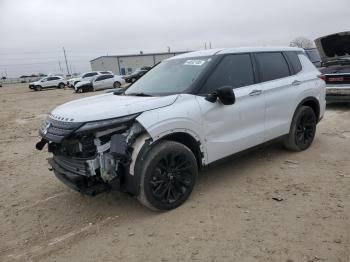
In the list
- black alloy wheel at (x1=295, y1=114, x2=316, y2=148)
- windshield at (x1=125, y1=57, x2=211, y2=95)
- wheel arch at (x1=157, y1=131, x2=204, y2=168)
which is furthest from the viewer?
black alloy wheel at (x1=295, y1=114, x2=316, y2=148)

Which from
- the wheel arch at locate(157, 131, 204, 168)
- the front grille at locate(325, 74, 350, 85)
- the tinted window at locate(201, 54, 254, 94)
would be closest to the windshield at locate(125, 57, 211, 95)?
the tinted window at locate(201, 54, 254, 94)

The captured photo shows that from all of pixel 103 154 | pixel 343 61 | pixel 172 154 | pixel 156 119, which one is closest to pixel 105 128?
pixel 103 154

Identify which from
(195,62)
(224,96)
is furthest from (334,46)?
(224,96)

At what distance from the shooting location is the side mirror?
14.1ft

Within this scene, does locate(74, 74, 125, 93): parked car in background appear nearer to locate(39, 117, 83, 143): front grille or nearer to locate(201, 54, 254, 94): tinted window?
locate(201, 54, 254, 94): tinted window

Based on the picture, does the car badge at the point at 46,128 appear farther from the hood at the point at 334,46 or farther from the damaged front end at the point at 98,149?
the hood at the point at 334,46

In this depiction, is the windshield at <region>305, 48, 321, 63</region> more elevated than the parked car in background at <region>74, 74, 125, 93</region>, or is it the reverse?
the windshield at <region>305, 48, 321, 63</region>

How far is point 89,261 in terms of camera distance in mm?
3387

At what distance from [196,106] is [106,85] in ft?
92.4

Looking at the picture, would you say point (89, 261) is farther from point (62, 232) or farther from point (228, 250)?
point (228, 250)

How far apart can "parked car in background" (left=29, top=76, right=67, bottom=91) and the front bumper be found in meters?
36.2

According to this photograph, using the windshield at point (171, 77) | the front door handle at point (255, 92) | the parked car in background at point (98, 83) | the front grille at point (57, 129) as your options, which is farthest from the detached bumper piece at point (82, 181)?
the parked car in background at point (98, 83)

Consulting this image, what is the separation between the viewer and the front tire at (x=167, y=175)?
395cm

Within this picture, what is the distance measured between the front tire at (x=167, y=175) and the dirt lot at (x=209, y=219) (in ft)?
0.57
